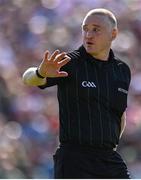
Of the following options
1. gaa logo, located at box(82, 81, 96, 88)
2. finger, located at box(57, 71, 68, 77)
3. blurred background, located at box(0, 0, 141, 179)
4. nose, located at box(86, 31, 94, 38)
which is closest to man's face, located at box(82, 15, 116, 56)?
nose, located at box(86, 31, 94, 38)

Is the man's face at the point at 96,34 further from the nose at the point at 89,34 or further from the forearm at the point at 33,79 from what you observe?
the forearm at the point at 33,79

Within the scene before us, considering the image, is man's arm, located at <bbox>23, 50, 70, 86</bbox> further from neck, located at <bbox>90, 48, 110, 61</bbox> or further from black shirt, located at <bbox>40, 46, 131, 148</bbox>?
neck, located at <bbox>90, 48, 110, 61</bbox>

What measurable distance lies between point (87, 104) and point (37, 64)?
408 centimetres

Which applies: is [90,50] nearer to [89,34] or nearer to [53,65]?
[89,34]

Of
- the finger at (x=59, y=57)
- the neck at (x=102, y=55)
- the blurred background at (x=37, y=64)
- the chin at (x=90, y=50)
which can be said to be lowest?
the finger at (x=59, y=57)

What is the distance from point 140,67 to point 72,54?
4.15 metres

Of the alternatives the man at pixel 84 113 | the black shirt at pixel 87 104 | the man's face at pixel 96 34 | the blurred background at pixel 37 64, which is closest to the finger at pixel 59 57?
the man at pixel 84 113

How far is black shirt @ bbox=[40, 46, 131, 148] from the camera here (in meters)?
3.69

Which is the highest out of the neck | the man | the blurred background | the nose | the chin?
the blurred background

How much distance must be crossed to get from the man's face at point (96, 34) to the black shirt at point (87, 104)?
0.28 ft

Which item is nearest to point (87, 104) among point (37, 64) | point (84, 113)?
point (84, 113)

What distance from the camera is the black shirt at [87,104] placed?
3.69 m

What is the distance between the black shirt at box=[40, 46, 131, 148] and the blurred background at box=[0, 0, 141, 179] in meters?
2.41

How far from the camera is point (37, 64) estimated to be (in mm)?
7738
